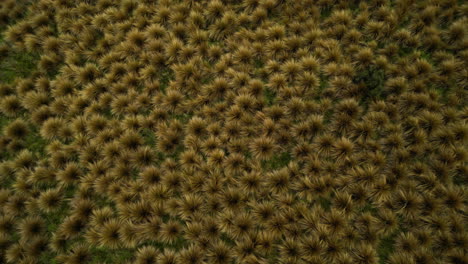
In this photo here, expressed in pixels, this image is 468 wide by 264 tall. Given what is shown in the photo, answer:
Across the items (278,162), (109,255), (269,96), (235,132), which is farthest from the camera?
(269,96)

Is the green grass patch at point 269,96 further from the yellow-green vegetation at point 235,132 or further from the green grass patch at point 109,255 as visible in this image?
the green grass patch at point 109,255

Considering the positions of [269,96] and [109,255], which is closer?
[109,255]

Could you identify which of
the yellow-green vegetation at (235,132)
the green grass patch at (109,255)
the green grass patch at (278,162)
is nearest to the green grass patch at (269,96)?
the yellow-green vegetation at (235,132)

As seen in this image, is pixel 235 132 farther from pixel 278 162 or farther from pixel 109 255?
pixel 109 255

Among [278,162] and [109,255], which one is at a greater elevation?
[278,162]

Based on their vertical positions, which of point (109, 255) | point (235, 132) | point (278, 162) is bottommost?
point (109, 255)

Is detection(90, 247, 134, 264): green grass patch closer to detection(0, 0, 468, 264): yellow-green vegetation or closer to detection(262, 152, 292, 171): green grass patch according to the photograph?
detection(0, 0, 468, 264): yellow-green vegetation

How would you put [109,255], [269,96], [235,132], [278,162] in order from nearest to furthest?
[109,255], [278,162], [235,132], [269,96]

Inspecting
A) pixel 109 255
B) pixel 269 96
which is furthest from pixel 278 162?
pixel 109 255

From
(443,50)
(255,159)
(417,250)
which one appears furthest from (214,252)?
(443,50)
